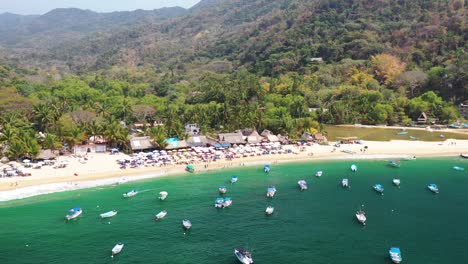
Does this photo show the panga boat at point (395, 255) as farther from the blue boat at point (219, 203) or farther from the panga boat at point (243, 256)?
the blue boat at point (219, 203)

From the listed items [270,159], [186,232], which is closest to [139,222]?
[186,232]

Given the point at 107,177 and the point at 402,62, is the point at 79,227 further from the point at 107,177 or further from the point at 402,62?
the point at 402,62

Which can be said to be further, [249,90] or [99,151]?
[249,90]

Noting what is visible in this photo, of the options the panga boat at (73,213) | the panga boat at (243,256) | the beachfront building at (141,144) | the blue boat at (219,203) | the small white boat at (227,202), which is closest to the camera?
the panga boat at (243,256)

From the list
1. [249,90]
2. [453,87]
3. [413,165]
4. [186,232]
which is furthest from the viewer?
[249,90]

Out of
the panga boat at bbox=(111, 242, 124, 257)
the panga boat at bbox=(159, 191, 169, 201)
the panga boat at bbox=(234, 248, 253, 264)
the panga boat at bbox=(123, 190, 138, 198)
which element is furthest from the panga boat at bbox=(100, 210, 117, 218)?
the panga boat at bbox=(234, 248, 253, 264)

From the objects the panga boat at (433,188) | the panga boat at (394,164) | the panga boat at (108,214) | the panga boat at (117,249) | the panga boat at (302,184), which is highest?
the panga boat at (117,249)

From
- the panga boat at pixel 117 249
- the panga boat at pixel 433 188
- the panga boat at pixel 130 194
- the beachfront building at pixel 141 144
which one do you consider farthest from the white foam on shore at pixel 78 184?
the panga boat at pixel 117 249

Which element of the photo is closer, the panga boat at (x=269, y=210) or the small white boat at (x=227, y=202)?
the panga boat at (x=269, y=210)
